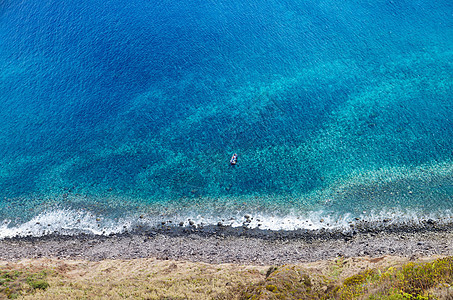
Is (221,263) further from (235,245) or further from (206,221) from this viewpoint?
(206,221)

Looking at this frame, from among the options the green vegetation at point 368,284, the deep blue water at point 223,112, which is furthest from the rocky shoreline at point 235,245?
the green vegetation at point 368,284

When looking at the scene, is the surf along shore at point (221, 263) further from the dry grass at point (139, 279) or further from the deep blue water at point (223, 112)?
the deep blue water at point (223, 112)

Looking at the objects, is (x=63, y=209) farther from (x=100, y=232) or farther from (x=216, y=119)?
(x=216, y=119)

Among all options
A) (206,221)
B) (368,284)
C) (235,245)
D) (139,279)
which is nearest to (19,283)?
(139,279)

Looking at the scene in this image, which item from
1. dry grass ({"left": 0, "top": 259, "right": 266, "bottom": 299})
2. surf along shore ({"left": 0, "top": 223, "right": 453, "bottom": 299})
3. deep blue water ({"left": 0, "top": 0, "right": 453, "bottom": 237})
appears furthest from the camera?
deep blue water ({"left": 0, "top": 0, "right": 453, "bottom": 237})

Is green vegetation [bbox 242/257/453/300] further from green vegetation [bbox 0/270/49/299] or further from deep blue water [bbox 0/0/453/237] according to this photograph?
green vegetation [bbox 0/270/49/299]

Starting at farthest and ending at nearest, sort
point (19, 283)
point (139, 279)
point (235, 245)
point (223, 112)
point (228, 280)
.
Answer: point (223, 112)
point (235, 245)
point (139, 279)
point (228, 280)
point (19, 283)

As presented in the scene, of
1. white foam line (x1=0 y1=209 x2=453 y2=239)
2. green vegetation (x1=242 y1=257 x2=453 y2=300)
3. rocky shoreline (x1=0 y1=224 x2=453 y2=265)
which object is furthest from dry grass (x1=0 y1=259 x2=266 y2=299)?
white foam line (x1=0 y1=209 x2=453 y2=239)

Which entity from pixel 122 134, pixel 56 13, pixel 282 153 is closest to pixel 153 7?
pixel 56 13
